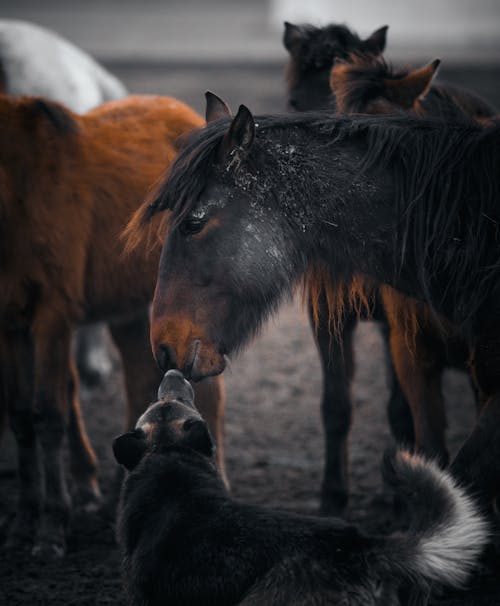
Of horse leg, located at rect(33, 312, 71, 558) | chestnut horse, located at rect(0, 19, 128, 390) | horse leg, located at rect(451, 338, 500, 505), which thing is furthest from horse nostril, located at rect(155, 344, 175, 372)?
chestnut horse, located at rect(0, 19, 128, 390)

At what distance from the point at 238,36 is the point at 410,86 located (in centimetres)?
2120

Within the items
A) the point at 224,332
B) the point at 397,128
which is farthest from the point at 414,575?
the point at 397,128

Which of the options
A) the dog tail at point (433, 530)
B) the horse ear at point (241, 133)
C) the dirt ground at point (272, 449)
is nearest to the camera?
the dog tail at point (433, 530)

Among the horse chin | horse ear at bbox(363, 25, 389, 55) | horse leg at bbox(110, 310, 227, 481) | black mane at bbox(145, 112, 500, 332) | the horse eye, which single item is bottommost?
horse leg at bbox(110, 310, 227, 481)

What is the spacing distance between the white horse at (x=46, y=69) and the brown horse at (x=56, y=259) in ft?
7.39

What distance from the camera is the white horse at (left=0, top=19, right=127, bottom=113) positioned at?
7.36 meters

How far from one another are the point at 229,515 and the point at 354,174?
138 centimetres

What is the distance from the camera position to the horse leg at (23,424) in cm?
484

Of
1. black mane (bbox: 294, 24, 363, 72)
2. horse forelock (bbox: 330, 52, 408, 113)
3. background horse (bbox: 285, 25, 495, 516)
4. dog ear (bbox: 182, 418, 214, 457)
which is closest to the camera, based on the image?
dog ear (bbox: 182, 418, 214, 457)

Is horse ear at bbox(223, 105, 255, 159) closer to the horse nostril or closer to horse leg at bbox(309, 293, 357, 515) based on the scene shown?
the horse nostril

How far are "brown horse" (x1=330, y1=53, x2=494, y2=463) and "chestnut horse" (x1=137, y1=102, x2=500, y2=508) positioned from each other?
0.87 ft

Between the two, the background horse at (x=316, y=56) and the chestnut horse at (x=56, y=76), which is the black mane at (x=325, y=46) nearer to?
the background horse at (x=316, y=56)

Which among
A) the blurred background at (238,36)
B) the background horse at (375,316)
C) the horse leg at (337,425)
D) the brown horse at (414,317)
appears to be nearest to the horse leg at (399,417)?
the background horse at (375,316)

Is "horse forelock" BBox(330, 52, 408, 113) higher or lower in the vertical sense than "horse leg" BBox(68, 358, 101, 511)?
higher
